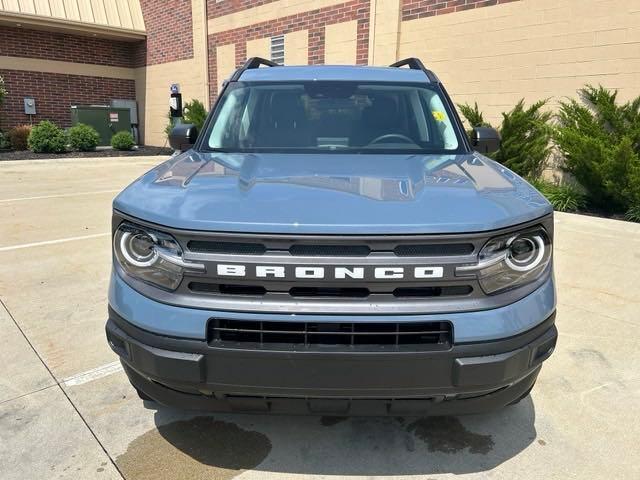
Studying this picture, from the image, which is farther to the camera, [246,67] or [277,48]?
[277,48]

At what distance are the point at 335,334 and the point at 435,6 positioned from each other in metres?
10.2

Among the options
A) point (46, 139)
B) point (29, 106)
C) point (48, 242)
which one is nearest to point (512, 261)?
point (48, 242)

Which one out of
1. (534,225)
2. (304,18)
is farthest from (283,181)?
(304,18)

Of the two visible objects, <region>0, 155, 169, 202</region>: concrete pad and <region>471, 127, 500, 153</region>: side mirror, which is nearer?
<region>471, 127, 500, 153</region>: side mirror

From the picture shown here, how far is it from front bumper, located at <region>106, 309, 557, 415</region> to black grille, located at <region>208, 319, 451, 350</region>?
4 cm

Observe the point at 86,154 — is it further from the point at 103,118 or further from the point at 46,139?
the point at 103,118

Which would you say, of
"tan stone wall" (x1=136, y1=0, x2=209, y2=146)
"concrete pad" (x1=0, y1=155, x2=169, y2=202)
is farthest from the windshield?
"tan stone wall" (x1=136, y1=0, x2=209, y2=146)

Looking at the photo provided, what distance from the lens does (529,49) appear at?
895 centimetres

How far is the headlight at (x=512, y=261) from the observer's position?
183 cm

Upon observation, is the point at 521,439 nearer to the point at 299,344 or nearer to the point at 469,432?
the point at 469,432

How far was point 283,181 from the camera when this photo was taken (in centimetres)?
214

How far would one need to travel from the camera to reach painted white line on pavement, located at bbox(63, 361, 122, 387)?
2900 mm

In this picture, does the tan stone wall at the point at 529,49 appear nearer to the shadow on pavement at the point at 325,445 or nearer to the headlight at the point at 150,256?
the shadow on pavement at the point at 325,445

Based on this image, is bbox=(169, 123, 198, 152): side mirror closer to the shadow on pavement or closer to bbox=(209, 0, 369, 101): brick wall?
the shadow on pavement
